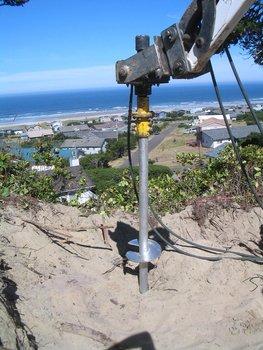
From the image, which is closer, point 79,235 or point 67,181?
point 79,235

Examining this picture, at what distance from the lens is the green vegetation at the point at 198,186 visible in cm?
549

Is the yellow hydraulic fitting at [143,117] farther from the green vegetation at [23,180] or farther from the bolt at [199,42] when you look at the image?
the green vegetation at [23,180]

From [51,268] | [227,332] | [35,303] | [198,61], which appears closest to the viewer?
[198,61]

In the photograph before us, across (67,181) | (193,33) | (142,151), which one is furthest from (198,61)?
(67,181)

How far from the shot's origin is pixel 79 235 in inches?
187

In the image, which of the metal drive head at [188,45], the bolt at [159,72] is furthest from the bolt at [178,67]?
the bolt at [159,72]

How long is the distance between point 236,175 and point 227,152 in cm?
86

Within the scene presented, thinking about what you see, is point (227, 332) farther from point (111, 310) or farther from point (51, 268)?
point (51, 268)

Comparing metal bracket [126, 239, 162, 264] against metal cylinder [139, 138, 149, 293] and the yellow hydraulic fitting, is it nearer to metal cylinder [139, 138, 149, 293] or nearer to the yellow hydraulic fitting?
metal cylinder [139, 138, 149, 293]

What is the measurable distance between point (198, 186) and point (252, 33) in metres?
5.72

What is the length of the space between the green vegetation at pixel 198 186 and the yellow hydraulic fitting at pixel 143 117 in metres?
1.86

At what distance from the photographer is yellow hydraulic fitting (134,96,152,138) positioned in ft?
12.1

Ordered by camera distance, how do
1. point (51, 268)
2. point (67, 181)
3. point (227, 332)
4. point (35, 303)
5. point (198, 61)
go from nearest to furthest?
point (198, 61), point (227, 332), point (35, 303), point (51, 268), point (67, 181)

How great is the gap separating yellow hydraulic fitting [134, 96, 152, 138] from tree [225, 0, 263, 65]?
20.8 ft
